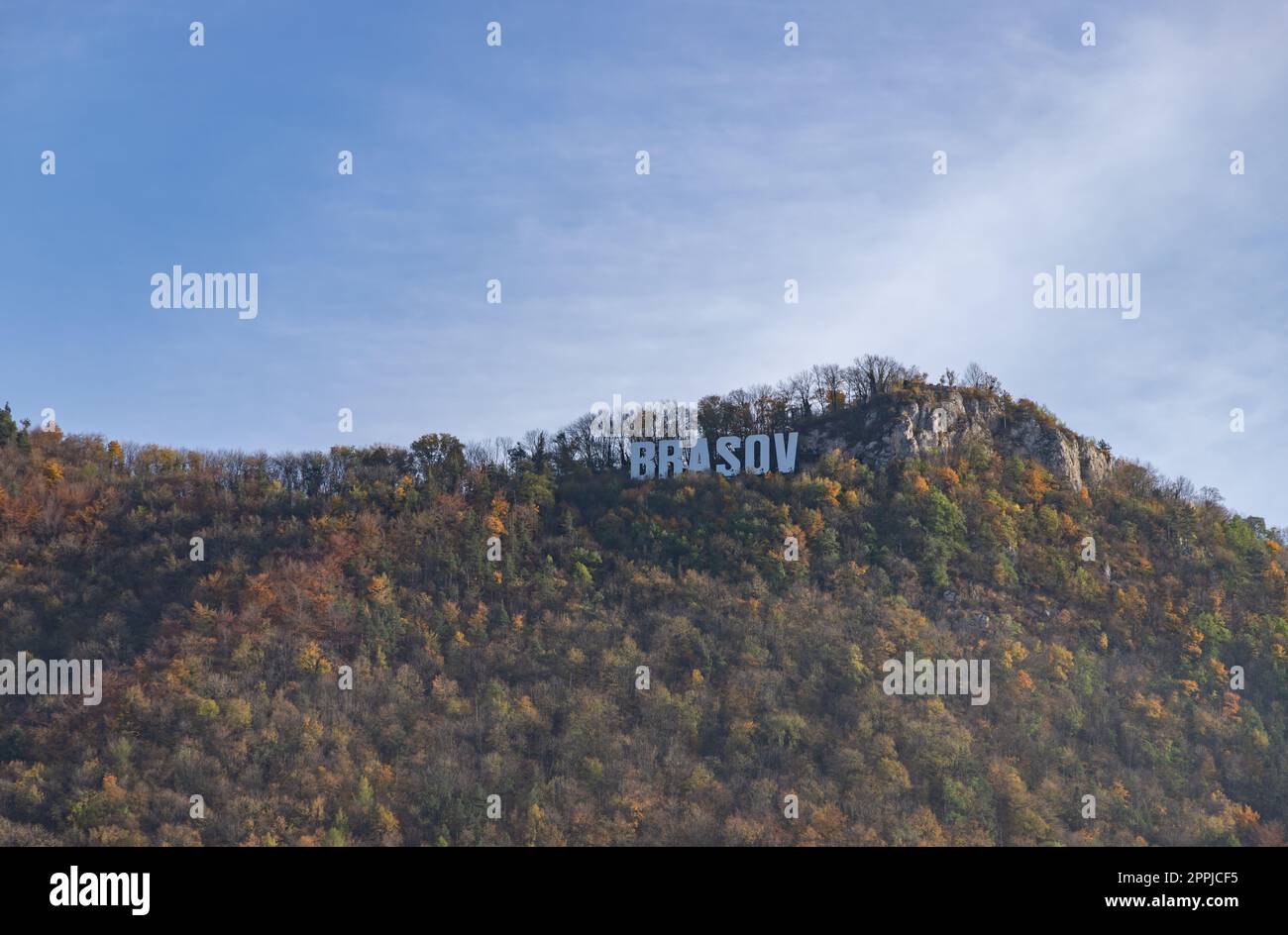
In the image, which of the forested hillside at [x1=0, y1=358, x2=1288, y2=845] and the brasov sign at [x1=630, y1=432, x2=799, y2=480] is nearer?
the forested hillside at [x1=0, y1=358, x2=1288, y2=845]

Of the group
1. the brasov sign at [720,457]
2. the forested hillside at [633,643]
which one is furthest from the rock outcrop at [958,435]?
the brasov sign at [720,457]

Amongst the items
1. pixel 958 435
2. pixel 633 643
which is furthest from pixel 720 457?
pixel 633 643

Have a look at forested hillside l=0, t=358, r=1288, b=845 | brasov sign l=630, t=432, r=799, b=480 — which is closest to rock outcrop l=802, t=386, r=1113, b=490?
forested hillside l=0, t=358, r=1288, b=845

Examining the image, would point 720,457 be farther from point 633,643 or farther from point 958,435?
point 633,643

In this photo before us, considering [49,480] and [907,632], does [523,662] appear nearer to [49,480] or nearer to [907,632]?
[907,632]

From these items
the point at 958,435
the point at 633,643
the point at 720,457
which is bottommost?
the point at 633,643

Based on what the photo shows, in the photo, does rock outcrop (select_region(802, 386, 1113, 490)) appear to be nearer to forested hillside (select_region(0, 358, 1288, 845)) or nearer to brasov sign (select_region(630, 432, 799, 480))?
forested hillside (select_region(0, 358, 1288, 845))

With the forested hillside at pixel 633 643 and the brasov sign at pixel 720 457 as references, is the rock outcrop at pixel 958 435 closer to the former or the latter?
the forested hillside at pixel 633 643
